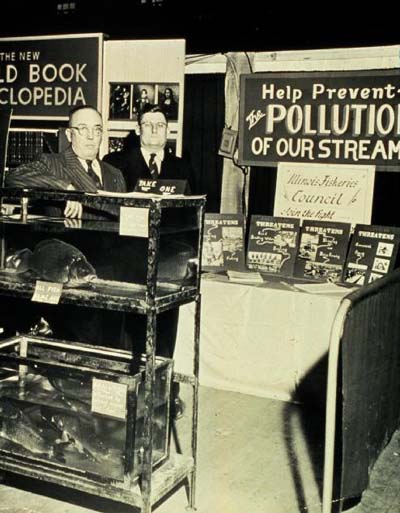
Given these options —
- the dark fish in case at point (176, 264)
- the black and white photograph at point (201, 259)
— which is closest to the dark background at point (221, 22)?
the black and white photograph at point (201, 259)

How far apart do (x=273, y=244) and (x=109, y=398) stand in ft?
8.77

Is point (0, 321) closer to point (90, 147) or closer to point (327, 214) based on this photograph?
point (90, 147)

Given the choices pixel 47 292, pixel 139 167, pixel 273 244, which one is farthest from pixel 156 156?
pixel 47 292

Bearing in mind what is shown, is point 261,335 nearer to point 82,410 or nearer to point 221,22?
point 82,410

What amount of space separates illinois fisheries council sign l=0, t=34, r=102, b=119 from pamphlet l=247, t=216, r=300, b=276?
1.75m

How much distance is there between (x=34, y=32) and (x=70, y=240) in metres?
4.24

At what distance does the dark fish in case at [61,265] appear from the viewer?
3021 mm

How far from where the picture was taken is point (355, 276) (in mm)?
→ 4988

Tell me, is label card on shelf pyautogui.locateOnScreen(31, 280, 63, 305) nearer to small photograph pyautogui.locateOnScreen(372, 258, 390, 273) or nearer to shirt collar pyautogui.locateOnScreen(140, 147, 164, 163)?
shirt collar pyautogui.locateOnScreen(140, 147, 164, 163)

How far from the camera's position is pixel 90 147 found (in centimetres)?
368

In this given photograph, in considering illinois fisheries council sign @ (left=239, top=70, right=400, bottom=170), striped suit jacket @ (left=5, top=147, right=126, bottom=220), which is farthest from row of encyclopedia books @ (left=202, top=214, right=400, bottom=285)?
striped suit jacket @ (left=5, top=147, right=126, bottom=220)

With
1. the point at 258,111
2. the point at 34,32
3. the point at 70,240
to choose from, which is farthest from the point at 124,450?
the point at 34,32

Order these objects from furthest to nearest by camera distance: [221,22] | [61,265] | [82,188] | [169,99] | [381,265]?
[221,22]
[169,99]
[381,265]
[82,188]
[61,265]

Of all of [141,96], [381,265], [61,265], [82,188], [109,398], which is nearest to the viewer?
[109,398]
